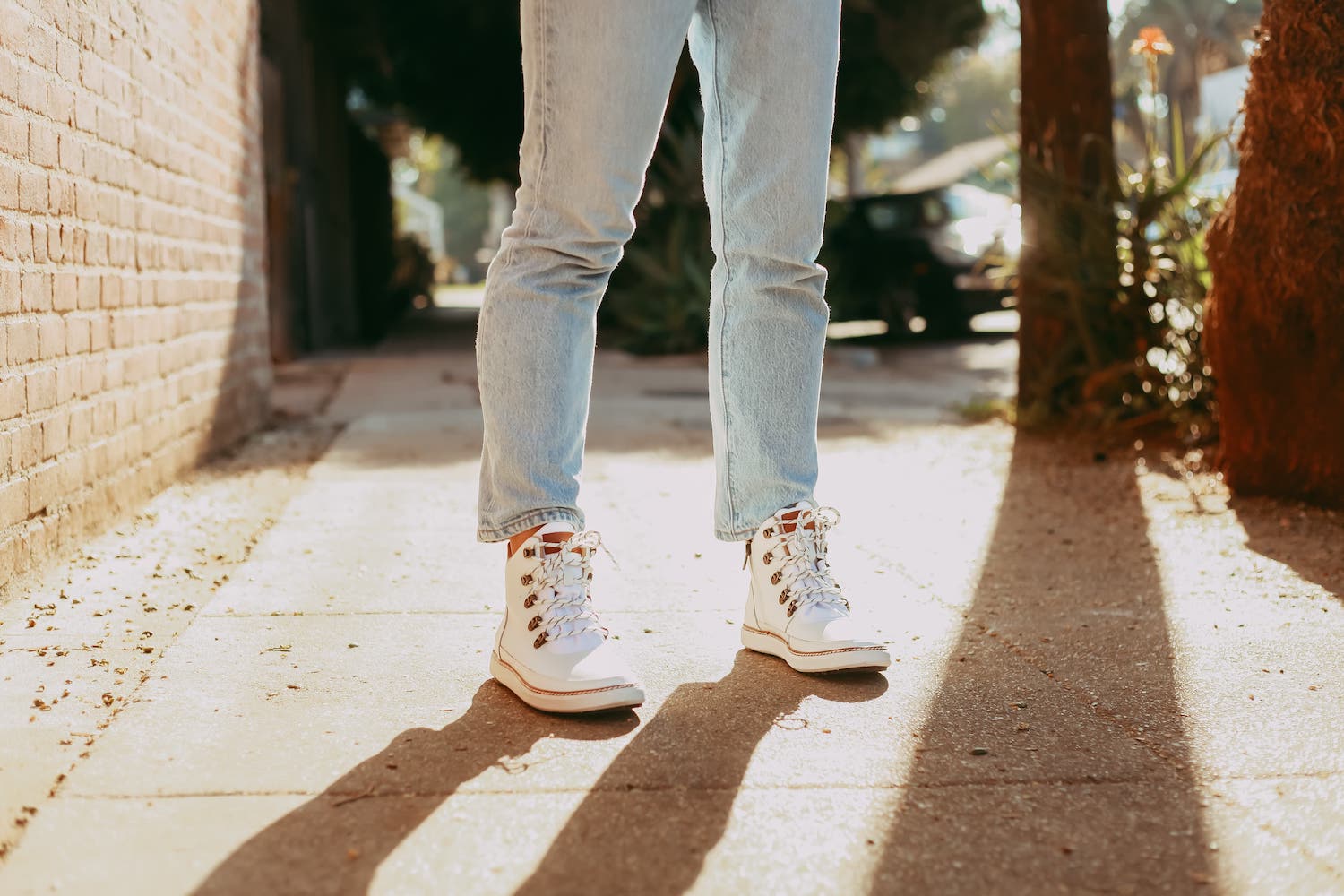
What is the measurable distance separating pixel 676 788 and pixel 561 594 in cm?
41

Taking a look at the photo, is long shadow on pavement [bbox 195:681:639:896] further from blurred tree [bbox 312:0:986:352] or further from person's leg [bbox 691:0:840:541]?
blurred tree [bbox 312:0:986:352]

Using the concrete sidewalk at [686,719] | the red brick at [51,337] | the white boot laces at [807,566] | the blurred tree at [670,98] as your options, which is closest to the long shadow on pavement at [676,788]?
the concrete sidewalk at [686,719]

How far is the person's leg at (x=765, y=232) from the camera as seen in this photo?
1.98 meters

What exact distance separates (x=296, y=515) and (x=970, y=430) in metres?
2.65

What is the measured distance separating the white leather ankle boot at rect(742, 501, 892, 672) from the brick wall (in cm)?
129

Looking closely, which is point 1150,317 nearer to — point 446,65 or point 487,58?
point 487,58

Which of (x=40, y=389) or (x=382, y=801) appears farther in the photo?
(x=40, y=389)

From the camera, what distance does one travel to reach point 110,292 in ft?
10.3

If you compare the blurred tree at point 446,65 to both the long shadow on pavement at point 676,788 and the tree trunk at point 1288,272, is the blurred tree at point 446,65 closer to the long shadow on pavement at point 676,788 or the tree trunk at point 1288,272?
the tree trunk at point 1288,272

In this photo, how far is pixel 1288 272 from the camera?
3193 mm

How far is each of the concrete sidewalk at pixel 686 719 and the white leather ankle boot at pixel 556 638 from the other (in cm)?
4

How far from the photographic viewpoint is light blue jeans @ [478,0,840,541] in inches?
72.6

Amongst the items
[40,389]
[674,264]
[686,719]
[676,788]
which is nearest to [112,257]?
[40,389]

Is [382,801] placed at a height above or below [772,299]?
below
